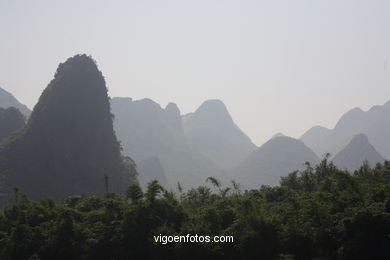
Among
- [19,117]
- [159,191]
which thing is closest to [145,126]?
[19,117]

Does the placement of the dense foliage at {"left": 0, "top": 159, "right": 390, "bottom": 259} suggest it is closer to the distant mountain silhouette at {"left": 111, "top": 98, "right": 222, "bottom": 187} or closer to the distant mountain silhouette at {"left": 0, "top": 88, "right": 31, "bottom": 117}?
the distant mountain silhouette at {"left": 111, "top": 98, "right": 222, "bottom": 187}

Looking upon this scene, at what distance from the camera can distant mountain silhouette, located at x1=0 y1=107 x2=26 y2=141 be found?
72.3 m

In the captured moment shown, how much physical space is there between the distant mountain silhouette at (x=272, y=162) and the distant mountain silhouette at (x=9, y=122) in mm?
93692

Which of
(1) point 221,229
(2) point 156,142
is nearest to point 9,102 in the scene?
(2) point 156,142

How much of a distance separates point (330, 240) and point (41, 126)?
51.5 meters

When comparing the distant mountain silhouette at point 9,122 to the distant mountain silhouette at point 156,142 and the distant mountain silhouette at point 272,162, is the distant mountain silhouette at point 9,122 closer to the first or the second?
the distant mountain silhouette at point 156,142

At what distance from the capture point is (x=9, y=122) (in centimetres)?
7362

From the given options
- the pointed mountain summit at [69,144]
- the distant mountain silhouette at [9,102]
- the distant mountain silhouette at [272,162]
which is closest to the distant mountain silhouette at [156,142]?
the distant mountain silhouette at [272,162]

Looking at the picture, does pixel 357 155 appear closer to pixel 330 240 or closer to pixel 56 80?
pixel 56 80

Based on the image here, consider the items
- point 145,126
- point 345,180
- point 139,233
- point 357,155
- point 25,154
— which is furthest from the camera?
point 145,126

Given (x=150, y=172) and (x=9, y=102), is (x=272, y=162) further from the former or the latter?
(x=9, y=102)

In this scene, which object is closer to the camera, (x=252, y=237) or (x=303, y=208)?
(x=252, y=237)

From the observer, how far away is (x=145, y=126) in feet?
580

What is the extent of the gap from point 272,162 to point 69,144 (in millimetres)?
118018
